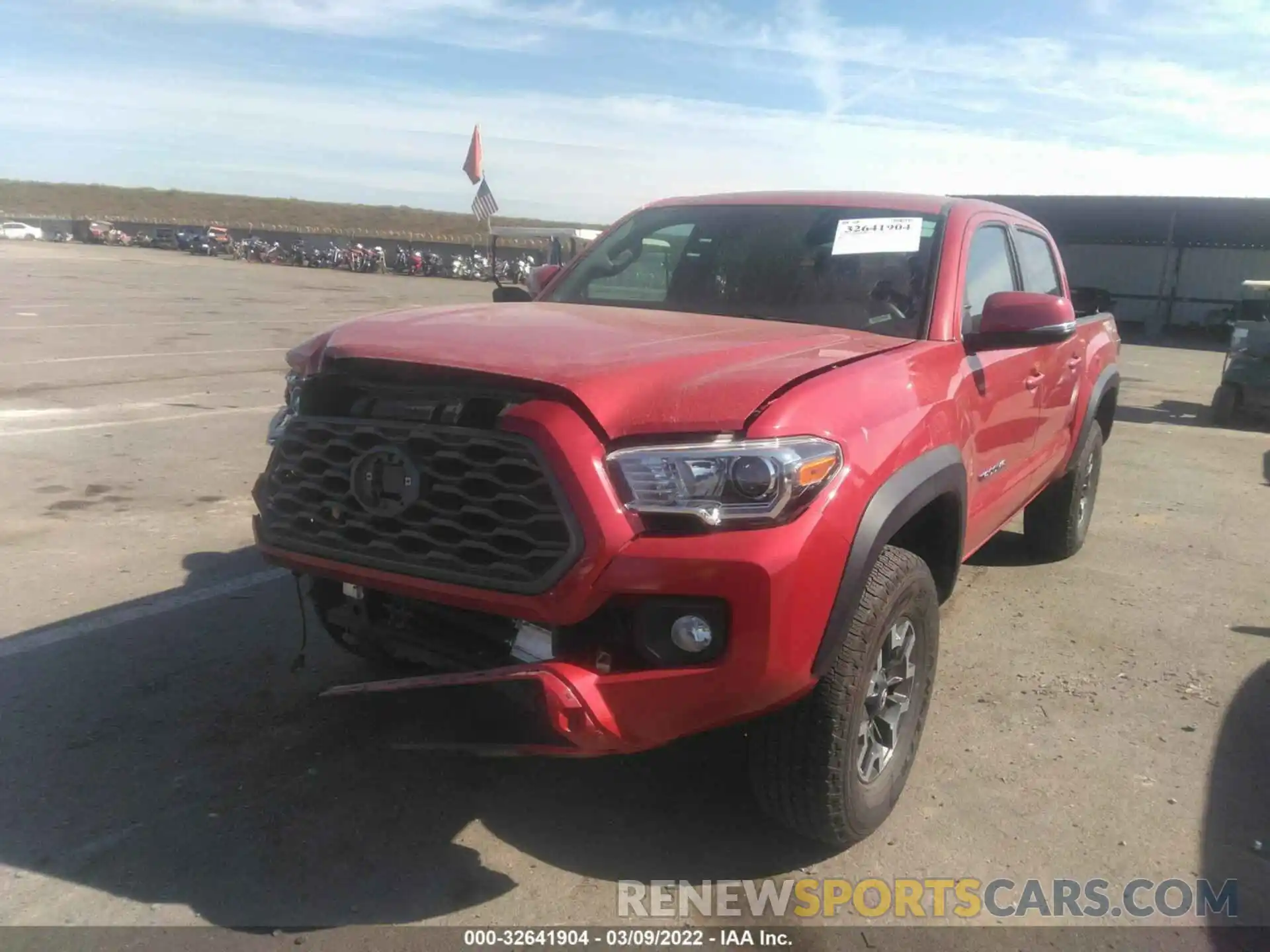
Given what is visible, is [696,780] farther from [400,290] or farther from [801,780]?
[400,290]

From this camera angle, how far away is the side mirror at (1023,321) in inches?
143

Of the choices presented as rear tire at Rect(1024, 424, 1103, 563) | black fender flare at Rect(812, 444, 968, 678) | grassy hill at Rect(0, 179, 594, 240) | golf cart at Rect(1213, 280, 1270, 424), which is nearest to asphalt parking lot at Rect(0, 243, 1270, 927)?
rear tire at Rect(1024, 424, 1103, 563)

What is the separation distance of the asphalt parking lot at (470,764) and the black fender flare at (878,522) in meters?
0.79

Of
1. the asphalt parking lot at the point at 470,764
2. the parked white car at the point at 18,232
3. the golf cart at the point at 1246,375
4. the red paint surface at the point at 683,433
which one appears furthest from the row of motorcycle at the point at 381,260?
the red paint surface at the point at 683,433

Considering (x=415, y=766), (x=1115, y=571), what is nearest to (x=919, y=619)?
(x=415, y=766)

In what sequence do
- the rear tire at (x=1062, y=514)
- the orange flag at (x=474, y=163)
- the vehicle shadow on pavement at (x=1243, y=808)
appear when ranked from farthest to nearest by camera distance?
the orange flag at (x=474, y=163)
the rear tire at (x=1062, y=514)
the vehicle shadow on pavement at (x=1243, y=808)

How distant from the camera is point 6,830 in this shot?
3.00m

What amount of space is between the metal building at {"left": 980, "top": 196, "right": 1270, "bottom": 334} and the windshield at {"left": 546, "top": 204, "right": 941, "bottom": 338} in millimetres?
27994

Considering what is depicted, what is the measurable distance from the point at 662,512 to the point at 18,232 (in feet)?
230

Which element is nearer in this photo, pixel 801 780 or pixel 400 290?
pixel 801 780

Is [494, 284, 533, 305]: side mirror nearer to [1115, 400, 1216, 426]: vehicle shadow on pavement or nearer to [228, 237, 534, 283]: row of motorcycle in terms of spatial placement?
[1115, 400, 1216, 426]: vehicle shadow on pavement

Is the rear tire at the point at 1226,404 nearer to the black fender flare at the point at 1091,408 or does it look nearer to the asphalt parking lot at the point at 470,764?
the asphalt parking lot at the point at 470,764

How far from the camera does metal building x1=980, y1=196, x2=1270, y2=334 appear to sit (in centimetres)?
3022

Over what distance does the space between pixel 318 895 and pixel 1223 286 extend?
36820mm
